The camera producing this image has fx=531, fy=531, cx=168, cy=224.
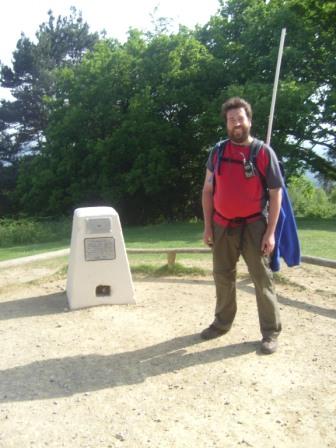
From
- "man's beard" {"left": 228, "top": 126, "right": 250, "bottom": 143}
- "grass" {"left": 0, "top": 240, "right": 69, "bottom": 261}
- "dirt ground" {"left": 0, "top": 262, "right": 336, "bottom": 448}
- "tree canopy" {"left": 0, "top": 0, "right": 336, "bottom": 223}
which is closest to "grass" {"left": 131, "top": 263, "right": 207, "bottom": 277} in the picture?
"dirt ground" {"left": 0, "top": 262, "right": 336, "bottom": 448}

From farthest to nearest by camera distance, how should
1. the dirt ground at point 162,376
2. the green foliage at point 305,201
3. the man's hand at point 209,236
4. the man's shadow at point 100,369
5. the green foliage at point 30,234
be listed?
1. the green foliage at point 305,201
2. the green foliage at point 30,234
3. the man's hand at point 209,236
4. the man's shadow at point 100,369
5. the dirt ground at point 162,376

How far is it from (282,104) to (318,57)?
13.1ft

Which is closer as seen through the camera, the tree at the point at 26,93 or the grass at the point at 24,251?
the grass at the point at 24,251

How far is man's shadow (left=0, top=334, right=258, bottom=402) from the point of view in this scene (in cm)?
347

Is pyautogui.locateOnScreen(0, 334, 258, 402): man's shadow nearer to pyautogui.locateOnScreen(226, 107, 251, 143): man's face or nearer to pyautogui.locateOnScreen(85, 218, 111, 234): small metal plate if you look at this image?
pyautogui.locateOnScreen(85, 218, 111, 234): small metal plate

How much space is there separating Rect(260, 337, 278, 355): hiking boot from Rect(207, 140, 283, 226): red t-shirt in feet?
3.16

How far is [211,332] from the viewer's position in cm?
436

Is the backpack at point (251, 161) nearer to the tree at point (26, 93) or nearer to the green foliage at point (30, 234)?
the green foliage at point (30, 234)

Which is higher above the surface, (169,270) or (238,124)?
(238,124)

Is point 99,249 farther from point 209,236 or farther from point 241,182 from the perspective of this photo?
point 241,182

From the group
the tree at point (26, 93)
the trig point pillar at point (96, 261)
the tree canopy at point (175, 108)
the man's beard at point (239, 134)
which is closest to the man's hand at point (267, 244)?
the man's beard at point (239, 134)

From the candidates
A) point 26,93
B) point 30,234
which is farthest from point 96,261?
point 26,93

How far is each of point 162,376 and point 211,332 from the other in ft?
2.74

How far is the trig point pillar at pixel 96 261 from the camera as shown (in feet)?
17.1
